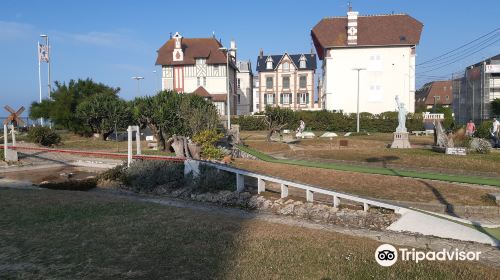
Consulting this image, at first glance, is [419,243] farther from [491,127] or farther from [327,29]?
[327,29]

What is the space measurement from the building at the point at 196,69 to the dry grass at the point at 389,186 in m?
47.2

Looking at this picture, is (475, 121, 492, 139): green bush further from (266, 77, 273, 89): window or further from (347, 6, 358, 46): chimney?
(266, 77, 273, 89): window

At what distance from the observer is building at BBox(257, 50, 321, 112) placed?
77125 millimetres

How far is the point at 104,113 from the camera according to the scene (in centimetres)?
3662

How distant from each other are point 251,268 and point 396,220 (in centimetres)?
491

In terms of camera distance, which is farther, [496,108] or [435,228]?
[496,108]

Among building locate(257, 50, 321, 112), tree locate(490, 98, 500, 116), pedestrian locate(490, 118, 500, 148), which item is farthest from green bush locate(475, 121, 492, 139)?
building locate(257, 50, 321, 112)

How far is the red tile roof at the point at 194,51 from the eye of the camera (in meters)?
63.3

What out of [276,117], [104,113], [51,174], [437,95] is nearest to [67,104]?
[104,113]

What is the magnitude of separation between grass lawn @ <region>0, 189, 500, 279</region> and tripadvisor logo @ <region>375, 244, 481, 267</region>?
0.48 ft

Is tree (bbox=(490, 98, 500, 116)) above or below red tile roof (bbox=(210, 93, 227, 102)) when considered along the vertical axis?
below

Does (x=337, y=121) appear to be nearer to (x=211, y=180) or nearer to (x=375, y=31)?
(x=375, y=31)

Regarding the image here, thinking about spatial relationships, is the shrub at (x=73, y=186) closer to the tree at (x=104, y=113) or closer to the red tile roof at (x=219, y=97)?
the tree at (x=104, y=113)

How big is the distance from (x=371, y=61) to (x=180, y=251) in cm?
5968
